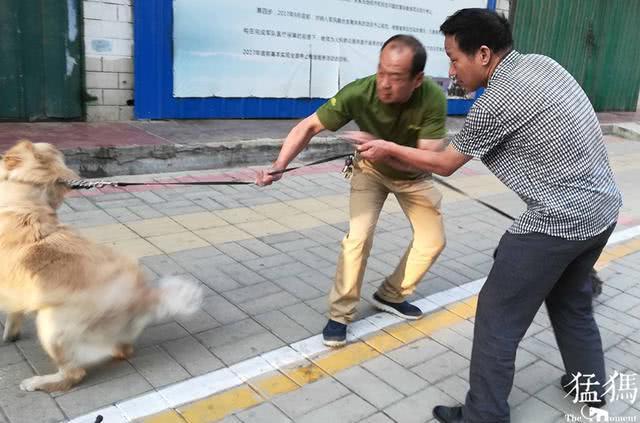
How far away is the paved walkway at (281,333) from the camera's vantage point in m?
2.88

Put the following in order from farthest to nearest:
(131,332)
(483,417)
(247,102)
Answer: (247,102) < (131,332) < (483,417)

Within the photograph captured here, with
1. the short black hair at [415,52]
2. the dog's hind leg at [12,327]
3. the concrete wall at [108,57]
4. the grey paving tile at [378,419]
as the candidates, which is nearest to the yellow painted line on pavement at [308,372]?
the grey paving tile at [378,419]

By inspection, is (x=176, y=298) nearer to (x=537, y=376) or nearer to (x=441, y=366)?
(x=441, y=366)

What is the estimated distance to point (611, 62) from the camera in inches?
607

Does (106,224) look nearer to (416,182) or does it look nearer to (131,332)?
(131,332)

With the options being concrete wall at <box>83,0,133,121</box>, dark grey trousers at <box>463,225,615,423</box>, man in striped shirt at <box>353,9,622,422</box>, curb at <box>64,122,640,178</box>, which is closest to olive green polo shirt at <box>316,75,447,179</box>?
man in striped shirt at <box>353,9,622,422</box>

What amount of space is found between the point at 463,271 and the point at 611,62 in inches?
515

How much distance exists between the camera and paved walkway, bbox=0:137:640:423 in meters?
2.88

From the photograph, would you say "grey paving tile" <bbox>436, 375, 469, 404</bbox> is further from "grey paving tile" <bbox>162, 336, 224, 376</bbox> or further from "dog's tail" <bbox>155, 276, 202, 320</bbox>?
"dog's tail" <bbox>155, 276, 202, 320</bbox>

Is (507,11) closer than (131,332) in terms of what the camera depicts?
No

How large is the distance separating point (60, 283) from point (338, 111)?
1.70 m

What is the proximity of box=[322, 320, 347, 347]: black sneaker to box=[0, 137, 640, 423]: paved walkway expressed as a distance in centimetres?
6

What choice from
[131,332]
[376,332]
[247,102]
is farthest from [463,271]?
[247,102]

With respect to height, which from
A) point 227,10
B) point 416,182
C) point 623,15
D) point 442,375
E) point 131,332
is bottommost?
point 442,375
